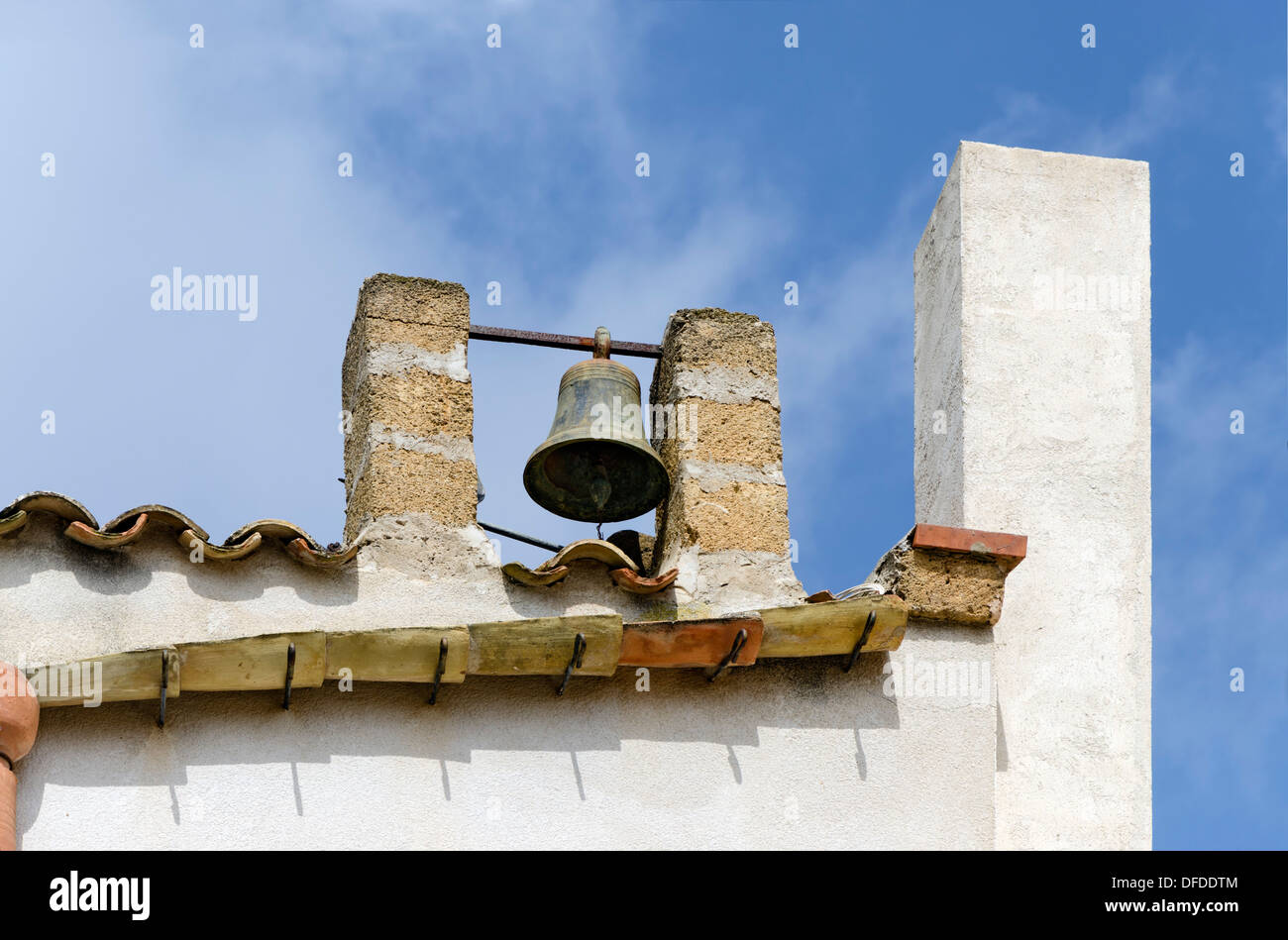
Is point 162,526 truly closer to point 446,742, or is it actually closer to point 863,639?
point 446,742

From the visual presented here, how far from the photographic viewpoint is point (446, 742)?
8102 millimetres

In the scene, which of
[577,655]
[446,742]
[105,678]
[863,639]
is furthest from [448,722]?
[863,639]

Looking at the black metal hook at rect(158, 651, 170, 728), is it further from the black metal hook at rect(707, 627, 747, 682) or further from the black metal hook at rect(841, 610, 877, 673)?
the black metal hook at rect(841, 610, 877, 673)

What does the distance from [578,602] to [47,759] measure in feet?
5.90

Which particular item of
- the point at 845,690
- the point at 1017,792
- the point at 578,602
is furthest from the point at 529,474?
the point at 1017,792

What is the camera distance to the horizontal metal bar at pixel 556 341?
9141 mm

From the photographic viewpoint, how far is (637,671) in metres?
8.35

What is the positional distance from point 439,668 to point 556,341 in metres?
1.69

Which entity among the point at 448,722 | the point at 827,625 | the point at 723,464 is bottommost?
the point at 448,722

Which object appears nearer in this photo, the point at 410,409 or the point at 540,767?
the point at 540,767

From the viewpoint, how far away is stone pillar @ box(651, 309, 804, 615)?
8.70 metres
